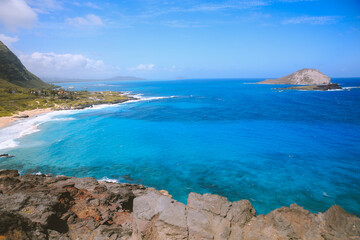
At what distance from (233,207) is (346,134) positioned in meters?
50.3

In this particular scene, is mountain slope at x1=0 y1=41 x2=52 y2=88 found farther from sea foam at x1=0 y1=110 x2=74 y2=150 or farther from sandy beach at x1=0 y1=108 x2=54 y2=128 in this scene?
sea foam at x1=0 y1=110 x2=74 y2=150

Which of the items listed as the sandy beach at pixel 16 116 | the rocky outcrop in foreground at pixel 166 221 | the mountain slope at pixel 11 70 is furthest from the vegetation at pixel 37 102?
the rocky outcrop in foreground at pixel 166 221

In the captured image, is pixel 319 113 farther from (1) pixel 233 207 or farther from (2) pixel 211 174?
(1) pixel 233 207

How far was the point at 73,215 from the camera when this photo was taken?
13766 mm

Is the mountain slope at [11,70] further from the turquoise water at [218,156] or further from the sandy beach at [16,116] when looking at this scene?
the turquoise water at [218,156]

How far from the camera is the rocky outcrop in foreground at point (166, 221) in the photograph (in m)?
10.1

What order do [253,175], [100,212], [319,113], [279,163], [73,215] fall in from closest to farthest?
[73,215] < [100,212] < [253,175] < [279,163] < [319,113]

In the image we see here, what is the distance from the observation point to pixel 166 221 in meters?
11.5

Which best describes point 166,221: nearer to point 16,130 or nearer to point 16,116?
point 16,130

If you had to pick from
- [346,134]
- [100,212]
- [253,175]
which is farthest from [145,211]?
[346,134]

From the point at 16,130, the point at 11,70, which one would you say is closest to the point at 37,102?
the point at 16,130

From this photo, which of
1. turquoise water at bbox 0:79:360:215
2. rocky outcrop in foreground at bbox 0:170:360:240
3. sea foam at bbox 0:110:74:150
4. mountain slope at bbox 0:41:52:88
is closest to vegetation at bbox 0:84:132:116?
sea foam at bbox 0:110:74:150

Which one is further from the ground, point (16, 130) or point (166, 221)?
point (166, 221)

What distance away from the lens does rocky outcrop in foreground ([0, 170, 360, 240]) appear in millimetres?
10109
